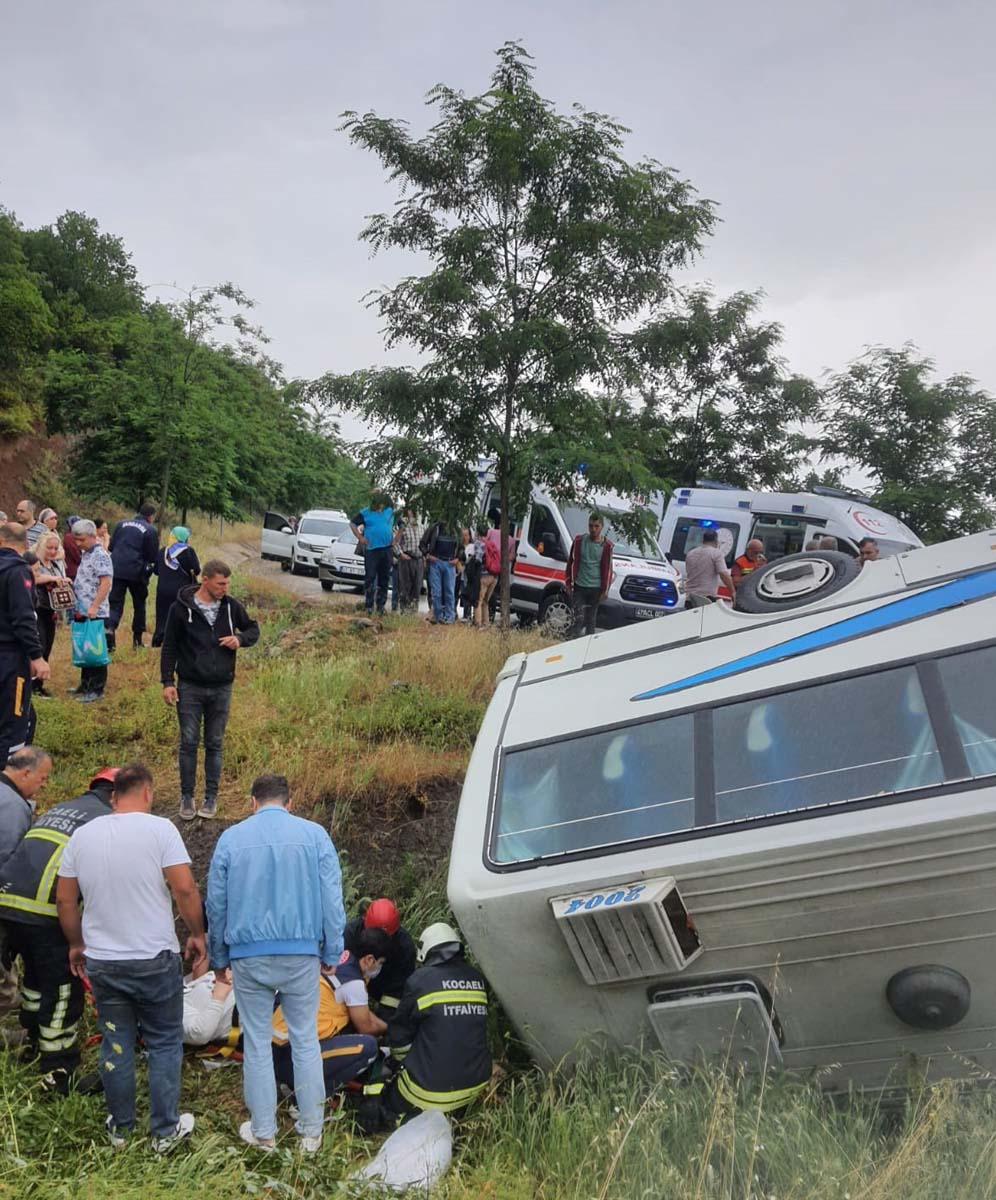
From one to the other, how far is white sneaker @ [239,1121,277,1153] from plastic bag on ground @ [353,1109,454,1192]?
0.42 metres

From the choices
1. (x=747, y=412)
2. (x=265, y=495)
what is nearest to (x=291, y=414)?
(x=265, y=495)

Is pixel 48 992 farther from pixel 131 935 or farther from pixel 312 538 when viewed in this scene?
pixel 312 538

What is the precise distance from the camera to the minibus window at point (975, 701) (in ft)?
10.5

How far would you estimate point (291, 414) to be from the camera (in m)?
31.6

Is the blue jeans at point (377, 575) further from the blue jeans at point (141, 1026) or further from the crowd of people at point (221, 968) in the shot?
the blue jeans at point (141, 1026)

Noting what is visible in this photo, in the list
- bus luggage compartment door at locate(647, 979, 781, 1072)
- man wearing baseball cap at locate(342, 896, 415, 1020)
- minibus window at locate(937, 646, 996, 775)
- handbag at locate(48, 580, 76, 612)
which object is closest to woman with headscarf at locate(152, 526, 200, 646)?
handbag at locate(48, 580, 76, 612)

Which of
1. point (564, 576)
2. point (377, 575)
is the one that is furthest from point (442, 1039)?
point (564, 576)

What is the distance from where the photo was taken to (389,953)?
4.71 meters

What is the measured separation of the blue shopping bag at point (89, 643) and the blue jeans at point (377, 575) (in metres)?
4.04

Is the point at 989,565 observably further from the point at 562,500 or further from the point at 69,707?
the point at 69,707

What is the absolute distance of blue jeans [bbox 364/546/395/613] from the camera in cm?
1169

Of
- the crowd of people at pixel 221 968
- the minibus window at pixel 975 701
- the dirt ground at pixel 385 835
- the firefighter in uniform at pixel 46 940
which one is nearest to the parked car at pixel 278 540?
the dirt ground at pixel 385 835

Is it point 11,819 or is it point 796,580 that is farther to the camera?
point 796,580

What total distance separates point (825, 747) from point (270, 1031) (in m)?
2.54
